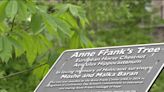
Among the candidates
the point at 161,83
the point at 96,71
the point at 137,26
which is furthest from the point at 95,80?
the point at 137,26

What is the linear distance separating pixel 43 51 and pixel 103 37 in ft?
36.9

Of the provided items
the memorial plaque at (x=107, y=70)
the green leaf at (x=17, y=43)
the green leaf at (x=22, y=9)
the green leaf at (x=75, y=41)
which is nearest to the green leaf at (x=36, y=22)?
the green leaf at (x=22, y=9)

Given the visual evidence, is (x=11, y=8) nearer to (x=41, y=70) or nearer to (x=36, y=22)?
(x=36, y=22)

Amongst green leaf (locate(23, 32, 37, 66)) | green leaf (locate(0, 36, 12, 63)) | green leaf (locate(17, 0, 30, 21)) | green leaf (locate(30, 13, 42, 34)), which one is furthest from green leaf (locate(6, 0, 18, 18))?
green leaf (locate(23, 32, 37, 66))

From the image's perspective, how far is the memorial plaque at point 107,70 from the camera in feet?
11.6

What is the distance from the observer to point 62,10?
182 inches

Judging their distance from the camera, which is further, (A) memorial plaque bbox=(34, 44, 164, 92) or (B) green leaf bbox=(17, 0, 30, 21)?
(B) green leaf bbox=(17, 0, 30, 21)

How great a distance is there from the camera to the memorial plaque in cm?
355

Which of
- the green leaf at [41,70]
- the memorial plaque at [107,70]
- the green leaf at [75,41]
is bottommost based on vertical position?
the green leaf at [41,70]

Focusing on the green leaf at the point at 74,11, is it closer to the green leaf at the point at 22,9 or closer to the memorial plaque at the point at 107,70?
Result: the memorial plaque at the point at 107,70

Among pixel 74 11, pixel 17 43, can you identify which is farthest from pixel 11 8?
pixel 74 11

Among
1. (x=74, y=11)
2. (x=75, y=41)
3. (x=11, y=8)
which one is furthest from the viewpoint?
(x=75, y=41)

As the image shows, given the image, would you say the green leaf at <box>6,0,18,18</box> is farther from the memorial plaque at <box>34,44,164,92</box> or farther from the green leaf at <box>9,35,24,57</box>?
the memorial plaque at <box>34,44,164,92</box>

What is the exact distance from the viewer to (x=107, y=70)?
3787mm
